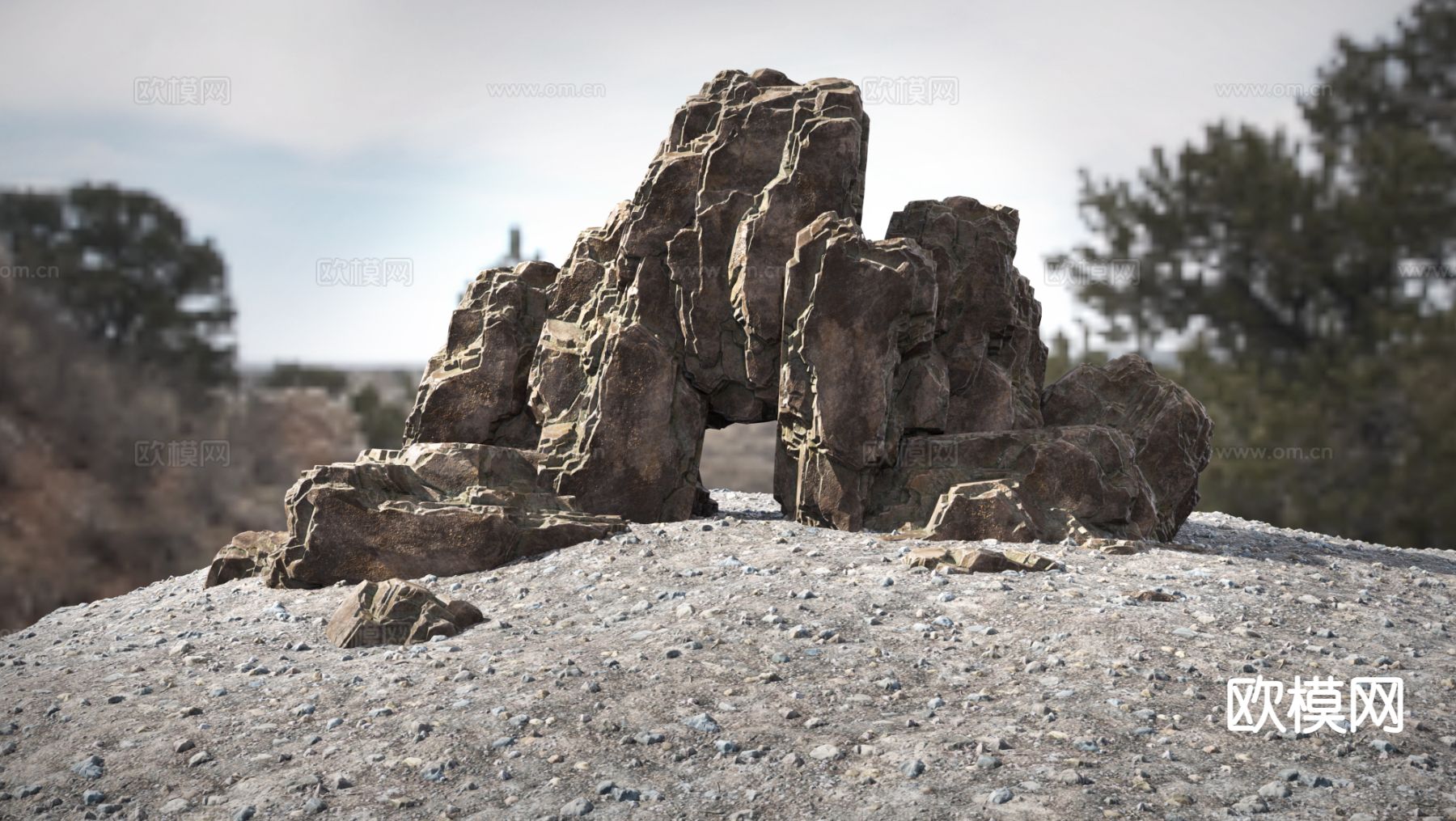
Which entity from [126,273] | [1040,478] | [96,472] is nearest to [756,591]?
[1040,478]

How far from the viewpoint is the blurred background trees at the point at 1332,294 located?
19453mm

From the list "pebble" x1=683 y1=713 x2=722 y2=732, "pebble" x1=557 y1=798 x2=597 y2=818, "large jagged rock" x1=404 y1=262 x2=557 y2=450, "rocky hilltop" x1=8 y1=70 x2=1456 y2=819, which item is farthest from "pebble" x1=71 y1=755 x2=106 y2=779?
"large jagged rock" x1=404 y1=262 x2=557 y2=450

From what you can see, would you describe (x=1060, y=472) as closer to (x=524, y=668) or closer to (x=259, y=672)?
(x=524, y=668)

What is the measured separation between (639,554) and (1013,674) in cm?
437

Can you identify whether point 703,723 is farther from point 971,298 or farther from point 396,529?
point 971,298

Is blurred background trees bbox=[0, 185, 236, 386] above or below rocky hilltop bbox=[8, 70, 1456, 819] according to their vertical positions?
above

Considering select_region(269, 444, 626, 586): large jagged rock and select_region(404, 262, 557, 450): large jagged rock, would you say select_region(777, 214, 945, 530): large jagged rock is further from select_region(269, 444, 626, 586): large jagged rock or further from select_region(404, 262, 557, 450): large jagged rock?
select_region(404, 262, 557, 450): large jagged rock

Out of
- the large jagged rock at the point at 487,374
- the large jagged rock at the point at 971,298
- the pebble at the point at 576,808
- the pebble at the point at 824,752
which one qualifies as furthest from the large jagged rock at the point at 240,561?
the large jagged rock at the point at 971,298

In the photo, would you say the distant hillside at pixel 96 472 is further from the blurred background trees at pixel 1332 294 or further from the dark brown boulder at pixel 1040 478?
the blurred background trees at pixel 1332 294

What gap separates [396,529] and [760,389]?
4.52 m

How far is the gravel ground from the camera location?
583 cm

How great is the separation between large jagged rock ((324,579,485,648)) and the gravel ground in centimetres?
21

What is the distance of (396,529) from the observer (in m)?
10.9

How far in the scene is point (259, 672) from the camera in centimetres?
802
